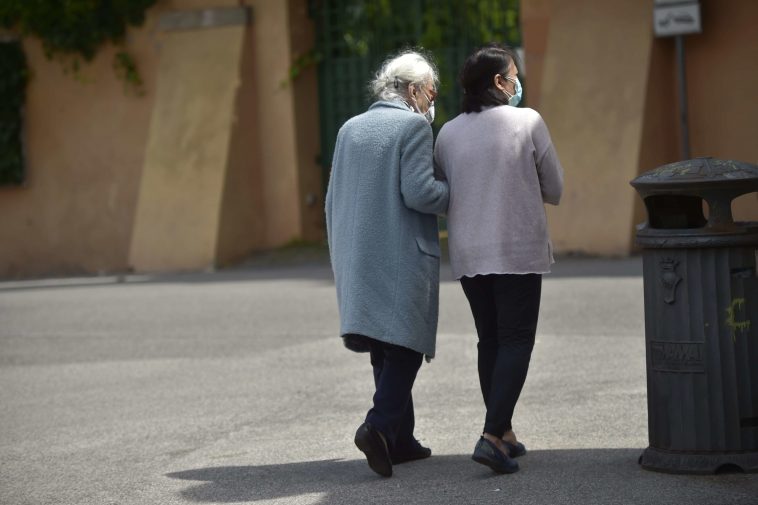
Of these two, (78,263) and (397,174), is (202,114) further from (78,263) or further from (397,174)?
(397,174)

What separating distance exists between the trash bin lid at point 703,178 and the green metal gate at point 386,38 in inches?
454

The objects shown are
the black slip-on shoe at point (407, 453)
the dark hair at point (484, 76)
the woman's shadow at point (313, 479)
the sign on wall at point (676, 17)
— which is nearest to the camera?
the woman's shadow at point (313, 479)

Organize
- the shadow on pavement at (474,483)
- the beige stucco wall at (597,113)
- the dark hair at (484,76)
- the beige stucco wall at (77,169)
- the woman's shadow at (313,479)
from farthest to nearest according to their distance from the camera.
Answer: the beige stucco wall at (77,169), the beige stucco wall at (597,113), the dark hair at (484,76), the woman's shadow at (313,479), the shadow on pavement at (474,483)

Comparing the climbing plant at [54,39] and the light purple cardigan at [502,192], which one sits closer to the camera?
the light purple cardigan at [502,192]

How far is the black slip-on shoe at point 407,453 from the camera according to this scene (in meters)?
6.01

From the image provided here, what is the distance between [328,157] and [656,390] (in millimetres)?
12725

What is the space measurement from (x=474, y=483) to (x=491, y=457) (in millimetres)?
121

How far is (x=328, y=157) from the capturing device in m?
18.0

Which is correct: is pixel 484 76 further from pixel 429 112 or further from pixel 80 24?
pixel 80 24

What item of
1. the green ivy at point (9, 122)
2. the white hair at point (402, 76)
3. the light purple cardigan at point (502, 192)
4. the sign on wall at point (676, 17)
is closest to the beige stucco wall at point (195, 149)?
the green ivy at point (9, 122)

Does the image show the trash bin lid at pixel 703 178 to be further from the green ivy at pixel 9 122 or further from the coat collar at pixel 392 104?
Answer: the green ivy at pixel 9 122

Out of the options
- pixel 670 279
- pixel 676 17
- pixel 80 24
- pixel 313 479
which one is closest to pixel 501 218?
pixel 670 279

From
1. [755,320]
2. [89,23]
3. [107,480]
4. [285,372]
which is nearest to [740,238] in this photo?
[755,320]

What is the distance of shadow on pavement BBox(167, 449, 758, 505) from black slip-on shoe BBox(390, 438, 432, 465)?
0.04 meters
